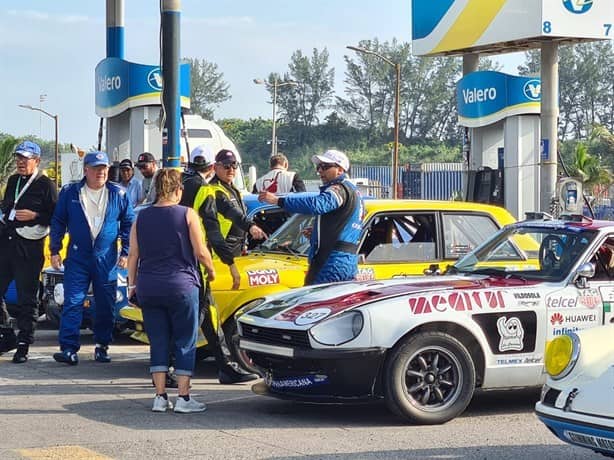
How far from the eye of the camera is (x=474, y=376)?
7461mm

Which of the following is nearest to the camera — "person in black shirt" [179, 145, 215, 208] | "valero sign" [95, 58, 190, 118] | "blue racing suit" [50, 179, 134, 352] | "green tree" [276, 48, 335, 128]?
"person in black shirt" [179, 145, 215, 208]

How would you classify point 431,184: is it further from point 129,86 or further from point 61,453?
point 61,453

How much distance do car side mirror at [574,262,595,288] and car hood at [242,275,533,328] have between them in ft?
1.19

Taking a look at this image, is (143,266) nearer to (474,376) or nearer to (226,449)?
(226,449)

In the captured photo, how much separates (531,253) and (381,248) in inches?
74.7

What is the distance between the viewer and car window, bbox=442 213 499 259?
10.1m

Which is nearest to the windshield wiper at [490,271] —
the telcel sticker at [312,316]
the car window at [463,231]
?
the telcel sticker at [312,316]

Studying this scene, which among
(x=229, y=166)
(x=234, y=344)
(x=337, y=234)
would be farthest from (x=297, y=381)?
(x=229, y=166)

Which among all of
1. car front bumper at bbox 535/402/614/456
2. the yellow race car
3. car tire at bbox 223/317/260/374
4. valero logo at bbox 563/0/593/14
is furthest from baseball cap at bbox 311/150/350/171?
valero logo at bbox 563/0/593/14

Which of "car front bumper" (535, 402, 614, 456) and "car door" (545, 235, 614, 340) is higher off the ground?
"car door" (545, 235, 614, 340)

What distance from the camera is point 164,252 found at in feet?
25.5

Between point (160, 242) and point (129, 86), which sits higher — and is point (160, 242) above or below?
below

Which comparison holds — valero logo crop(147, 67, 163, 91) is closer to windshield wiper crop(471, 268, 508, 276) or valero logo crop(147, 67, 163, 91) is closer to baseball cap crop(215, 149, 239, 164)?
baseball cap crop(215, 149, 239, 164)

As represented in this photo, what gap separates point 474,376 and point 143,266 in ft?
7.72
